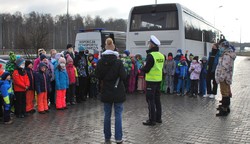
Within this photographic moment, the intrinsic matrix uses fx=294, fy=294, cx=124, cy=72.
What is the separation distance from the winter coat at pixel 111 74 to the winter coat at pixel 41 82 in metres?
3.43

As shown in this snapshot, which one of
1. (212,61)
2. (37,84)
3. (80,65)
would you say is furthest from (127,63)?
(37,84)

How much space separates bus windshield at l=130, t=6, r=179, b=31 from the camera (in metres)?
14.1

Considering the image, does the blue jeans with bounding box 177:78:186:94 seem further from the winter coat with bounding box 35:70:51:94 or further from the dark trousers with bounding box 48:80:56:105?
Result: the winter coat with bounding box 35:70:51:94

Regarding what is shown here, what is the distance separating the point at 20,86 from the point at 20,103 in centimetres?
51

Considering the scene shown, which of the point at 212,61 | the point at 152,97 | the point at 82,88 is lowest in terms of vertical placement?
the point at 82,88

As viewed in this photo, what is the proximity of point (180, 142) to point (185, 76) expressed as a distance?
6.47 meters

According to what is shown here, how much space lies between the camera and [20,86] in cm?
805

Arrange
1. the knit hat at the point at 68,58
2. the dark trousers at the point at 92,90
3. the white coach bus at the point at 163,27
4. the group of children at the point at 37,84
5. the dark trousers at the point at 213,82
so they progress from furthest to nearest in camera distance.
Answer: the white coach bus at the point at 163,27
the dark trousers at the point at 92,90
the dark trousers at the point at 213,82
the knit hat at the point at 68,58
the group of children at the point at 37,84

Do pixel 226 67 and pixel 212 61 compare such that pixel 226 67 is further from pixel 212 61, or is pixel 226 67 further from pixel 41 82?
pixel 41 82

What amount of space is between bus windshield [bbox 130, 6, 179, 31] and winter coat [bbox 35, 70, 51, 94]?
7.11 m

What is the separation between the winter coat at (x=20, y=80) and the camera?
8016 millimetres

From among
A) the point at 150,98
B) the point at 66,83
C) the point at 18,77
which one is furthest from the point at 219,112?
the point at 18,77

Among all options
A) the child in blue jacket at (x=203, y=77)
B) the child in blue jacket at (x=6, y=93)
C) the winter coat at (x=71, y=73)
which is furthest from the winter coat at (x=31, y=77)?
the child in blue jacket at (x=203, y=77)

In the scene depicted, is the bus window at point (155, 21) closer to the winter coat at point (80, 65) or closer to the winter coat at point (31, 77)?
the winter coat at point (80, 65)
